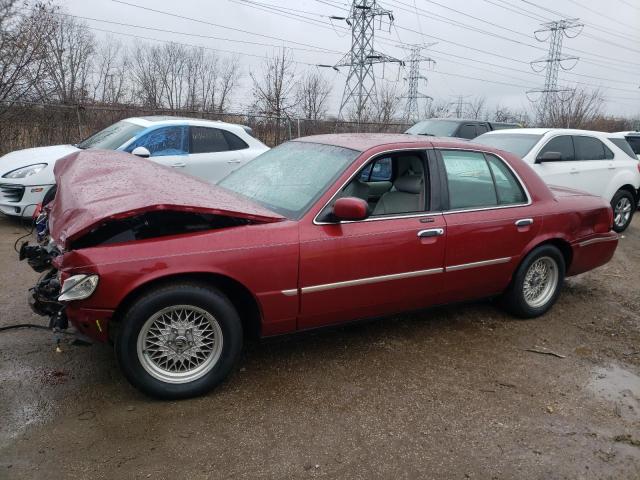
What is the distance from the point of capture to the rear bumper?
4922 mm

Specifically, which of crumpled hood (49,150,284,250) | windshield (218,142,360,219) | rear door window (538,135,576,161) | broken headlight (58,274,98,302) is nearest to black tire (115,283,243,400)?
broken headlight (58,274,98,302)

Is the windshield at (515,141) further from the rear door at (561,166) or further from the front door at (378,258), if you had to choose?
the front door at (378,258)

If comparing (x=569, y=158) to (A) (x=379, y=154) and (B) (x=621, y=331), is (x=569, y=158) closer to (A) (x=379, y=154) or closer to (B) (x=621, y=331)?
(B) (x=621, y=331)

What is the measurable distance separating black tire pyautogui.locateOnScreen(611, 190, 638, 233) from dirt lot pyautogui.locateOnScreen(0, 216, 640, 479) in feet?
18.6

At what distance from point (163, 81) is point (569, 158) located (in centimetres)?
2197

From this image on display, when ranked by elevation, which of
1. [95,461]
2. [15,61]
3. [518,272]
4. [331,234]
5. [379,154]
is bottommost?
[95,461]

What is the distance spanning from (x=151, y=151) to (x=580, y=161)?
7.11 m

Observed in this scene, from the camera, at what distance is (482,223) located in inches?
163

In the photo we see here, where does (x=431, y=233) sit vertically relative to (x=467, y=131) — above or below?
below

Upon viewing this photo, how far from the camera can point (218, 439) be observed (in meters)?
2.83

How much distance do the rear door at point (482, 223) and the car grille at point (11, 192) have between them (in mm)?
5818

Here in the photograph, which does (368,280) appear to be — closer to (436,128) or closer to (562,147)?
(562,147)

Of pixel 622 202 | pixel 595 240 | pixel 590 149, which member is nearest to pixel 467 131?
pixel 590 149

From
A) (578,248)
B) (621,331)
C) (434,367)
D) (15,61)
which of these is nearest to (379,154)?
(434,367)
